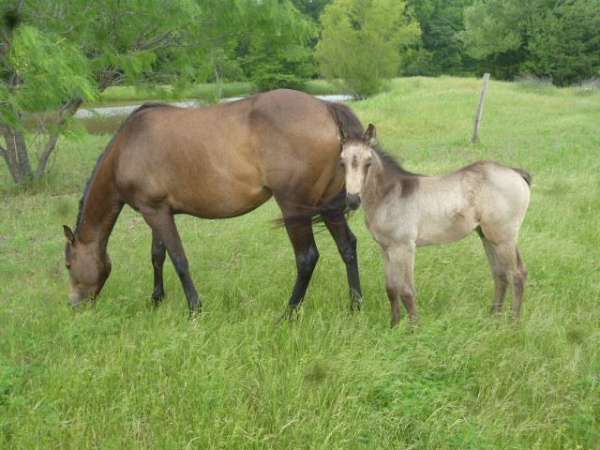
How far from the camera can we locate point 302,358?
3205 millimetres

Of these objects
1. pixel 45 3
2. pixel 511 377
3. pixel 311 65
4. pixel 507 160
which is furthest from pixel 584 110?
pixel 311 65

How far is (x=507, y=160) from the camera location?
11.2 metres

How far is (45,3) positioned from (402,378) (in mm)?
8051

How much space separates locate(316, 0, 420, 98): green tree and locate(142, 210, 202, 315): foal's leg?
33840mm

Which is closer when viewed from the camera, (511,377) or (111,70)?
(511,377)

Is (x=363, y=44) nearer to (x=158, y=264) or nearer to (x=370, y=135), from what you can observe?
(x=158, y=264)

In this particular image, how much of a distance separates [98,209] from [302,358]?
7.88 feet

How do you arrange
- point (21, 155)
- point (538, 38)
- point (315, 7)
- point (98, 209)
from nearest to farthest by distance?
point (98, 209)
point (21, 155)
point (538, 38)
point (315, 7)

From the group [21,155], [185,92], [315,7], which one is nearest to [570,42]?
[315,7]

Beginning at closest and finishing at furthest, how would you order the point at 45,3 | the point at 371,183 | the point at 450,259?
the point at 371,183
the point at 450,259
the point at 45,3

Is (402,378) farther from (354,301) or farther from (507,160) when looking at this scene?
(507,160)

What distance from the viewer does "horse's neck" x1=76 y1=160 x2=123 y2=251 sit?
4570 mm

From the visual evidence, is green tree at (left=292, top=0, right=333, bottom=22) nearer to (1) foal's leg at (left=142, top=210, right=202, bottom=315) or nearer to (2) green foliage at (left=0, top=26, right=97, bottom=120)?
(2) green foliage at (left=0, top=26, right=97, bottom=120)

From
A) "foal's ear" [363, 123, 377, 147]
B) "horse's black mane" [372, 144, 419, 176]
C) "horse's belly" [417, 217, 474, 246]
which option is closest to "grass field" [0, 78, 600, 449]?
"horse's belly" [417, 217, 474, 246]
